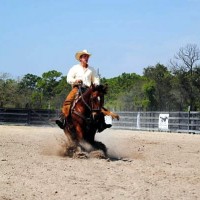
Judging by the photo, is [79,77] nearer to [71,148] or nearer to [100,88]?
[100,88]

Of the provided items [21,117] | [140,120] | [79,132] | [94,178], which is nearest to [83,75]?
[79,132]

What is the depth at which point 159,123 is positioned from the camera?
Answer: 33.4 metres

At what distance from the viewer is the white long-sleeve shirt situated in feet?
41.7

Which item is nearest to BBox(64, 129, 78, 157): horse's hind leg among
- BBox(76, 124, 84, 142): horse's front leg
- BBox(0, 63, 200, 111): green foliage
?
BBox(76, 124, 84, 142): horse's front leg

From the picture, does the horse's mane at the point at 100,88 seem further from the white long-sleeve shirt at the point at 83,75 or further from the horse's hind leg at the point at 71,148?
the horse's hind leg at the point at 71,148

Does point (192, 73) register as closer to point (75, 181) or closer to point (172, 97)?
point (172, 97)

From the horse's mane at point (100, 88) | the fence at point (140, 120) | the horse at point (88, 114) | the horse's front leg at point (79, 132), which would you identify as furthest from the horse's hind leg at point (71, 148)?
the fence at point (140, 120)

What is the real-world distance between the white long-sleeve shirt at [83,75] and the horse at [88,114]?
436 millimetres

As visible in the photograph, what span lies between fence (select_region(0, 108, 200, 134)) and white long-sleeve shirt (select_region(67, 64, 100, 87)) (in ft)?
49.6

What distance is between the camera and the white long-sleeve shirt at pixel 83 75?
12.7m

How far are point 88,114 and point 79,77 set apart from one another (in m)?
1.21

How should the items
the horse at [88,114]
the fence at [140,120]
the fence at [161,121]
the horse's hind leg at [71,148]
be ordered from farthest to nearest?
the fence at [140,120] < the fence at [161,121] < the horse's hind leg at [71,148] < the horse at [88,114]

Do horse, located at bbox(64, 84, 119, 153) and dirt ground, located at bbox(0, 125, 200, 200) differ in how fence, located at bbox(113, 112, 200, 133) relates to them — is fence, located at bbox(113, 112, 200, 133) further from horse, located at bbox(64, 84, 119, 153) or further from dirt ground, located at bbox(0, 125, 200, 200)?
dirt ground, located at bbox(0, 125, 200, 200)

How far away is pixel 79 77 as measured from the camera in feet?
41.8
